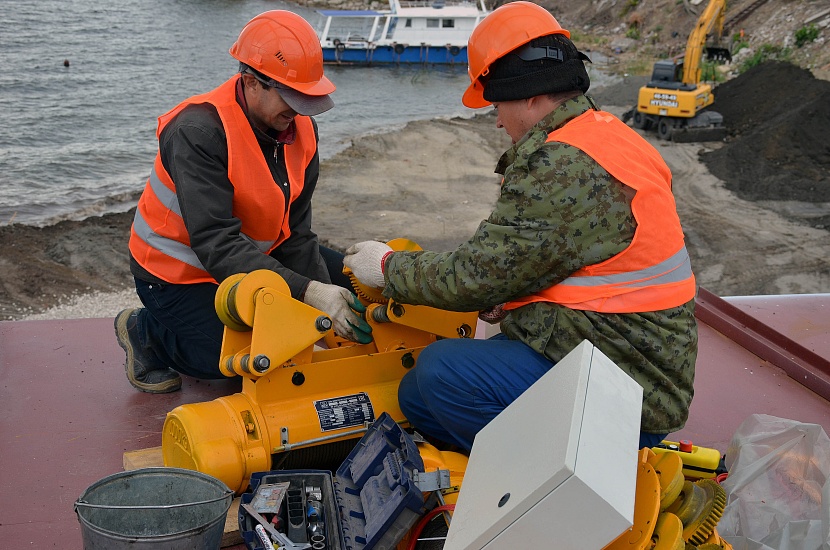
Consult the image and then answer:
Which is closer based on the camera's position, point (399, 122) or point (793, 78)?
point (793, 78)

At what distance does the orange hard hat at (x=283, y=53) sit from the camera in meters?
3.03

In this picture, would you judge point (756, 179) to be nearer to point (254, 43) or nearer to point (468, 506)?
point (254, 43)

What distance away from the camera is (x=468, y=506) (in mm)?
1717

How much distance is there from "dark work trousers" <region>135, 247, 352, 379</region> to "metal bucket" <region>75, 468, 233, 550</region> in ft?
3.14

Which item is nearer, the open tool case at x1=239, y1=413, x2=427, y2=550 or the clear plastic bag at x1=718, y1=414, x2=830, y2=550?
the open tool case at x1=239, y1=413, x2=427, y2=550

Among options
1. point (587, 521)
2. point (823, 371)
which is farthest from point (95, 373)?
point (823, 371)

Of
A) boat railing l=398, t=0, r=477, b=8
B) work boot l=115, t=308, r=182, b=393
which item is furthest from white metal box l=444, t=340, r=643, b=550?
boat railing l=398, t=0, r=477, b=8

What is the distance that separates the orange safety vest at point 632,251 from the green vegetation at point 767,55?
2006cm

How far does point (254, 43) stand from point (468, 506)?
1998 millimetres

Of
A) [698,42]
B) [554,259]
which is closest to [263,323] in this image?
[554,259]

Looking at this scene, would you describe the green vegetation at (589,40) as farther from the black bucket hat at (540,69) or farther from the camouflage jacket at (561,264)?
the camouflage jacket at (561,264)

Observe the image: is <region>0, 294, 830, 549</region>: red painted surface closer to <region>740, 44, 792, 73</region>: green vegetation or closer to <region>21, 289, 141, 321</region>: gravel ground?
<region>21, 289, 141, 321</region>: gravel ground

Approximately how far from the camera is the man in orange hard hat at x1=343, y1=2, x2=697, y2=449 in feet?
7.82

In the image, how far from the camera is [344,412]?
2852mm
